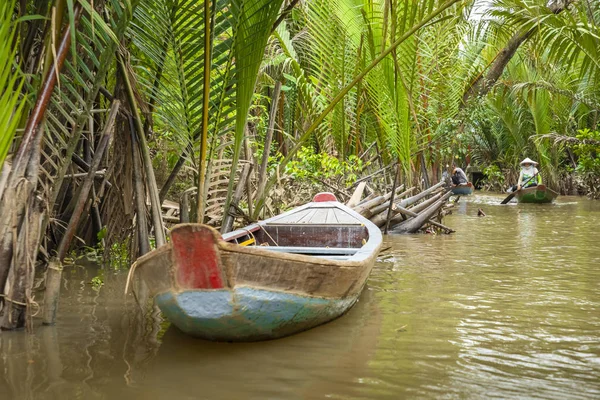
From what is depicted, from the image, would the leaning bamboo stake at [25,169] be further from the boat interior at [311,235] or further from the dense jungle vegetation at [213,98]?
the boat interior at [311,235]

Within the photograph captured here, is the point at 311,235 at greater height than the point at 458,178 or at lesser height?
lesser

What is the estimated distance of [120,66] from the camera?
13.9ft

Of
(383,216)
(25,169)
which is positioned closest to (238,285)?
(25,169)

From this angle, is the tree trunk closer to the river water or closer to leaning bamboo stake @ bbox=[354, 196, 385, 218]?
leaning bamboo stake @ bbox=[354, 196, 385, 218]

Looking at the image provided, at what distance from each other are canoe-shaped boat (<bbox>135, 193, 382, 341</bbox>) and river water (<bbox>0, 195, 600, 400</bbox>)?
139mm

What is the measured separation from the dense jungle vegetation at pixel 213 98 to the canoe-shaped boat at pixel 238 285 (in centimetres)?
49

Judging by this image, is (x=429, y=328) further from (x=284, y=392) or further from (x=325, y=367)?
(x=284, y=392)

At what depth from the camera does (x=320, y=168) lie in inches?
371

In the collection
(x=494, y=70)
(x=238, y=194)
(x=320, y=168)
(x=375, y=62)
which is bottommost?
(x=238, y=194)

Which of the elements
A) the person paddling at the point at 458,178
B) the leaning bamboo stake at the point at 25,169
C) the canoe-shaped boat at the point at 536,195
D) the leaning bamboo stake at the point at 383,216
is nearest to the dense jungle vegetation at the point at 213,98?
the leaning bamboo stake at the point at 25,169

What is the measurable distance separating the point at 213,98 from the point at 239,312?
1.72 m

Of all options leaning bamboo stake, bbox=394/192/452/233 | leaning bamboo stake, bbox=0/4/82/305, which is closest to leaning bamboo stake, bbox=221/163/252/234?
leaning bamboo stake, bbox=0/4/82/305

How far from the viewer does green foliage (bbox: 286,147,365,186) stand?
8859mm

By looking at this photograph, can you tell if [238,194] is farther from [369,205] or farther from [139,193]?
[369,205]
